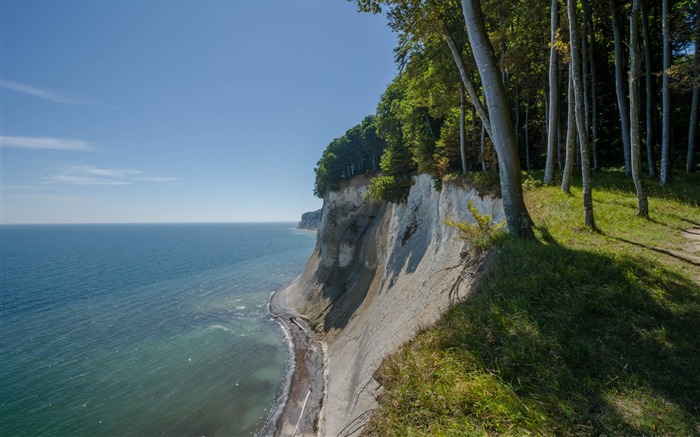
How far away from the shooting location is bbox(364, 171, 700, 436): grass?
365 centimetres

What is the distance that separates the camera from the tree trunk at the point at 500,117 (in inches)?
334

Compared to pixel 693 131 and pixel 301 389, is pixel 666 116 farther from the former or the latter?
pixel 301 389

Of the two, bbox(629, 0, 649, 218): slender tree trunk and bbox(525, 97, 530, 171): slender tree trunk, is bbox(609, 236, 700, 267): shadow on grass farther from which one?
bbox(525, 97, 530, 171): slender tree trunk

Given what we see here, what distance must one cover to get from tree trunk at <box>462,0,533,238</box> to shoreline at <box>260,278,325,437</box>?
16.0 meters

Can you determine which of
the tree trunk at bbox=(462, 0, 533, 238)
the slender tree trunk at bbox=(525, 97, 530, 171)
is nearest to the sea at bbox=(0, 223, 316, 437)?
the tree trunk at bbox=(462, 0, 533, 238)

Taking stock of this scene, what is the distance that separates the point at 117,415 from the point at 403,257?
22768 millimetres

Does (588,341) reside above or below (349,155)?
below

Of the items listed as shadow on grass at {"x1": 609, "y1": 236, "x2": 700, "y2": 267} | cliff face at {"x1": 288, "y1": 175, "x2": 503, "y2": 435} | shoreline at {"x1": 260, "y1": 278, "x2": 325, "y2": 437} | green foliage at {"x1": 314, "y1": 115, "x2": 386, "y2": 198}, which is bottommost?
shoreline at {"x1": 260, "y1": 278, "x2": 325, "y2": 437}

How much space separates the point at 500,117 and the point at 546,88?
16.9 m

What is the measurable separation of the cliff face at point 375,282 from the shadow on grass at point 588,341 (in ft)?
6.59

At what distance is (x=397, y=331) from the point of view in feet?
48.2

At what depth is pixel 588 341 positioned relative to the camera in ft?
15.3

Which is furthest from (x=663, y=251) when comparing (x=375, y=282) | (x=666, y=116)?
(x=375, y=282)

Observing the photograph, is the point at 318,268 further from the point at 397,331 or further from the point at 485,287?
the point at 485,287
